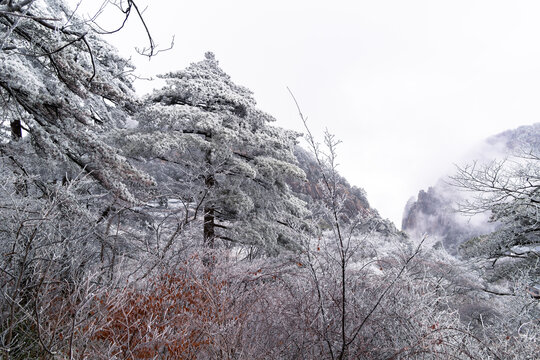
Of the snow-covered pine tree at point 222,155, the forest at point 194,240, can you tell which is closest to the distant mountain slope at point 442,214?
the forest at point 194,240

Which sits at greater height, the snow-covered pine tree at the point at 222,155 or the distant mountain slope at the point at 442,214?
the distant mountain slope at the point at 442,214

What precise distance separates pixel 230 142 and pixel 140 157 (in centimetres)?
286

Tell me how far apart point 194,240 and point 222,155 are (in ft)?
9.34

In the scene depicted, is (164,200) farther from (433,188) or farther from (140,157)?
(433,188)

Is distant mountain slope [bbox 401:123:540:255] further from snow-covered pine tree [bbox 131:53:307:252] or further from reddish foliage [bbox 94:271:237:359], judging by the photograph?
reddish foliage [bbox 94:271:237:359]

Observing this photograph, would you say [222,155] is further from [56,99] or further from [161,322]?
[161,322]

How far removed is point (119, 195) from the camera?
6688mm

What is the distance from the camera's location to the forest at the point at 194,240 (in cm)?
315

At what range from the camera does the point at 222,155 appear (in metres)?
9.42

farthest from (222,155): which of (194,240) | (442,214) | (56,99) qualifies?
(442,214)

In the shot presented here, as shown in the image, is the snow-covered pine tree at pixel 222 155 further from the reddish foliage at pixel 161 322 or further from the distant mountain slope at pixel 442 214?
the distant mountain slope at pixel 442 214

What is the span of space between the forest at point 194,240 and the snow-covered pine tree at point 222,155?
0.21 feet

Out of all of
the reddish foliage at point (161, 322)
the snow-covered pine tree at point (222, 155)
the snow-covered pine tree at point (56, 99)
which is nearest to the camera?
the reddish foliage at point (161, 322)

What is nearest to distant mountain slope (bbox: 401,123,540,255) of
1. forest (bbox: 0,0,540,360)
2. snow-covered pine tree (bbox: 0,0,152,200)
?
forest (bbox: 0,0,540,360)
